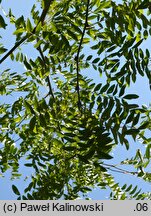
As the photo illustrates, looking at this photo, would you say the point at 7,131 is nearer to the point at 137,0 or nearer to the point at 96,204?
the point at 96,204

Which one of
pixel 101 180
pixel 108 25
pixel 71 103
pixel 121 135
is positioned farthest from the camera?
pixel 101 180

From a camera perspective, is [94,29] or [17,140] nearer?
[94,29]

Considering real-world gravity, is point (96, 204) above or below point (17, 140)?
below

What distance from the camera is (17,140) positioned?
4.21 m

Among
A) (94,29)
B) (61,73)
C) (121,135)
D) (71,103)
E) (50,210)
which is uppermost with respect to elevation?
(94,29)

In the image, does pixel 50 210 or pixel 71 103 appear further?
pixel 71 103

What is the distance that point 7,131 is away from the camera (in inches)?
171

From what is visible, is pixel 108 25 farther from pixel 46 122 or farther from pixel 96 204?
pixel 96 204

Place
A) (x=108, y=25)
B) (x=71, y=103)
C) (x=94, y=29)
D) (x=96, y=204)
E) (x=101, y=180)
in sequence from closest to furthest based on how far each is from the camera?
1. (x=96, y=204)
2. (x=108, y=25)
3. (x=94, y=29)
4. (x=71, y=103)
5. (x=101, y=180)

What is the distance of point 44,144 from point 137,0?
1763 mm

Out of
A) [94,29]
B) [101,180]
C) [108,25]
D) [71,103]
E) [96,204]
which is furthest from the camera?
[101,180]

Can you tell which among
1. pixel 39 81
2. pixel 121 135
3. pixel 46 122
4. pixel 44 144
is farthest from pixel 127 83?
pixel 44 144

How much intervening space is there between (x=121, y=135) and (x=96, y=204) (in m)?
0.63

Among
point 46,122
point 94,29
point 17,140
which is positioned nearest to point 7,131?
point 17,140
